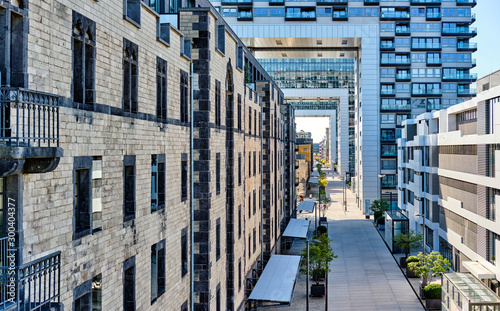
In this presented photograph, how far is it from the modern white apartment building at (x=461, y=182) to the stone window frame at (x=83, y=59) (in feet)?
88.3

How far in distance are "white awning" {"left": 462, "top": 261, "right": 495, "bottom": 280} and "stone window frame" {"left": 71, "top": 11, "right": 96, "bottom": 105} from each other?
2884 cm

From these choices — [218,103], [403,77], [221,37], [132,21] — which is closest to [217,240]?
[218,103]

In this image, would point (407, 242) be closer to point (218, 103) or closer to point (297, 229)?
point (297, 229)

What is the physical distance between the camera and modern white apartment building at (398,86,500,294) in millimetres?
32222

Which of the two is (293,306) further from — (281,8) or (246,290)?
(281,8)

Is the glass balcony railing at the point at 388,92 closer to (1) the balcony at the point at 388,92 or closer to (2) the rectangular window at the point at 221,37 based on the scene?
(1) the balcony at the point at 388,92

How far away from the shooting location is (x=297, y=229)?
50.2 m

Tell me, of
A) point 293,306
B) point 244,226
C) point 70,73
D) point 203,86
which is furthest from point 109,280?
point 293,306

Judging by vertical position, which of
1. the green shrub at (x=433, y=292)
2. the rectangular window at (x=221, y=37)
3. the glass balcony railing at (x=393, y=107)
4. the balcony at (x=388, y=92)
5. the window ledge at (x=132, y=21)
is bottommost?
the green shrub at (x=433, y=292)

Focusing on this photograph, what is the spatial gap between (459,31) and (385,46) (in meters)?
13.3

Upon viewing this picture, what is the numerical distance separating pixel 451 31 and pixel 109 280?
3257 inches

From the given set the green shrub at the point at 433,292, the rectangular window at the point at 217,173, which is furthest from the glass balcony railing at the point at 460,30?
the rectangular window at the point at 217,173

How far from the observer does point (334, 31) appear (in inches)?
3113

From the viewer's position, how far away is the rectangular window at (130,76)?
552 inches
